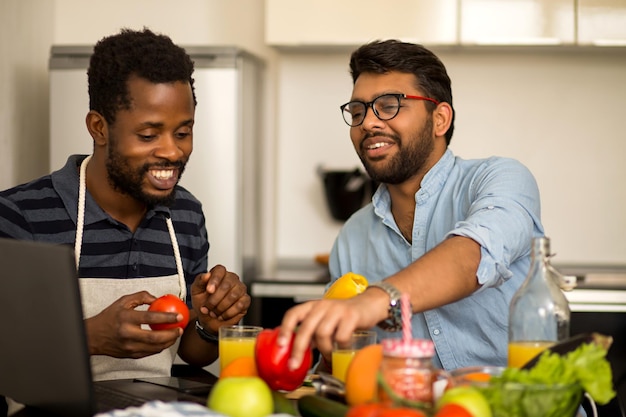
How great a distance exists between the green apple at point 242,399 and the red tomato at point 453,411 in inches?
11.0

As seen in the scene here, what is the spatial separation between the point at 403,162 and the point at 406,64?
0.84ft

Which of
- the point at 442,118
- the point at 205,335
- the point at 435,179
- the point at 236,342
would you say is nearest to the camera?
the point at 236,342

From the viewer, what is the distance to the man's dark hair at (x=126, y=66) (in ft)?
6.58

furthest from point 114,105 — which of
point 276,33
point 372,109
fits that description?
point 276,33

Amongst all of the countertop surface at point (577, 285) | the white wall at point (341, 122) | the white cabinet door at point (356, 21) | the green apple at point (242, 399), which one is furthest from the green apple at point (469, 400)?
the white wall at point (341, 122)

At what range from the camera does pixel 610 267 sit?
12.8 feet

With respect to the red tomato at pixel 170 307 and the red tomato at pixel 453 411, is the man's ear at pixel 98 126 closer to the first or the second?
the red tomato at pixel 170 307

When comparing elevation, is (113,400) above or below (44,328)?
below

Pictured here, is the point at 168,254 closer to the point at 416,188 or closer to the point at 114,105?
the point at 114,105

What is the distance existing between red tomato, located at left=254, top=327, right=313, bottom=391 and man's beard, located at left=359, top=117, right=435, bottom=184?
96 centimetres

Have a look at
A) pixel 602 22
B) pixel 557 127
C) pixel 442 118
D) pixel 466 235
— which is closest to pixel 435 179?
pixel 442 118

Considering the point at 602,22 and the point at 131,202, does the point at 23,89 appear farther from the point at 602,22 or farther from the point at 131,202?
the point at 602,22

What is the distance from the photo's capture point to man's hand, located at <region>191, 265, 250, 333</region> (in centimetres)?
188

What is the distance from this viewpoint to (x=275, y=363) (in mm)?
1295
